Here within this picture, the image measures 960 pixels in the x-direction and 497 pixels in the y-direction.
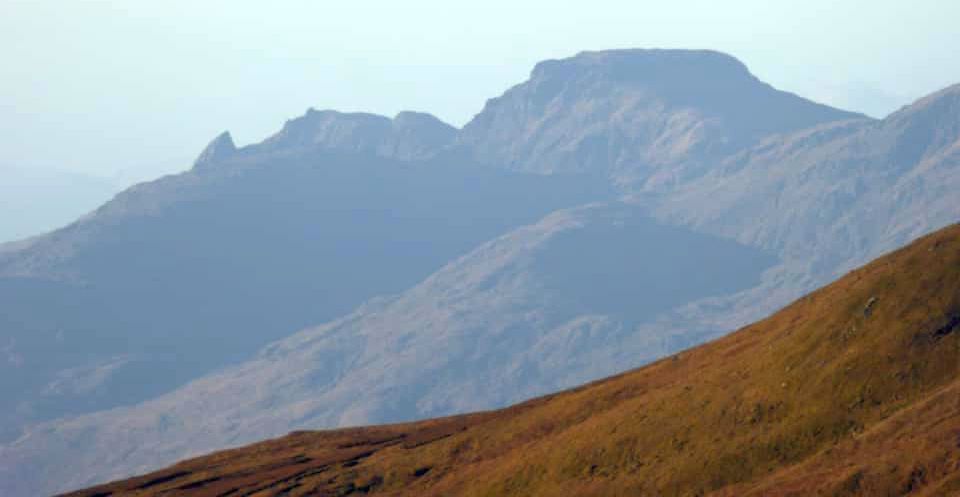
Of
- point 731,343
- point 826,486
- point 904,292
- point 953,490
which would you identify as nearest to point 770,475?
point 826,486

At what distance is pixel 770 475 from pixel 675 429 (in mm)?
22853

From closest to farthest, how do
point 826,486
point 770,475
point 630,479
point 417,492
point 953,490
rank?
point 953,490
point 826,486
point 770,475
point 630,479
point 417,492

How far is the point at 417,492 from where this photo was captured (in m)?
185

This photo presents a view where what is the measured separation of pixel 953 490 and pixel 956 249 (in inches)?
2028

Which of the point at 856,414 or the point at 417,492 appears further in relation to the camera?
Result: the point at 417,492

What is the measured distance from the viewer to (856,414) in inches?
5620

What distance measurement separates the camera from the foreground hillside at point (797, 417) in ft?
429

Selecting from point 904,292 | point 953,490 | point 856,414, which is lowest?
point 953,490

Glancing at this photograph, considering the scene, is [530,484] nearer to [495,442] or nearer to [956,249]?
[495,442]

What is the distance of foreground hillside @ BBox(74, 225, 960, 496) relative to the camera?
130875mm

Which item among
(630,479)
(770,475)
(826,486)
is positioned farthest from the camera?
(630,479)

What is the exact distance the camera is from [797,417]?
147 meters

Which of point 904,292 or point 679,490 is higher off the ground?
point 904,292

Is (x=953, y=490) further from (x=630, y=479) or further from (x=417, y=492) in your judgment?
(x=417, y=492)
